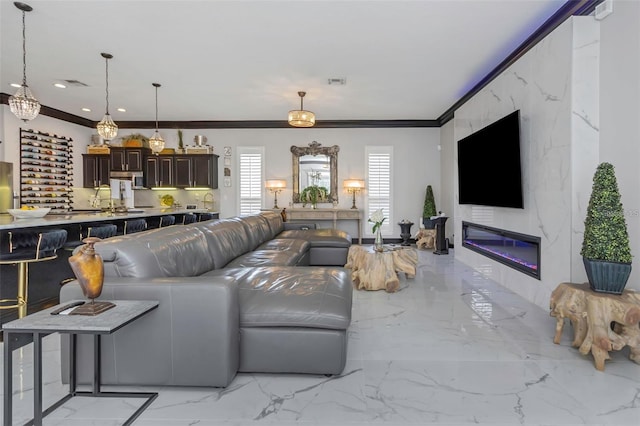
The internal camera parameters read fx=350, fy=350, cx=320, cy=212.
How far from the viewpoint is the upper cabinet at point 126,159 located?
8078mm

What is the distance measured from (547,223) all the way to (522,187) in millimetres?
593

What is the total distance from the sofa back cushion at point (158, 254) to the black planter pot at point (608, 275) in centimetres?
298

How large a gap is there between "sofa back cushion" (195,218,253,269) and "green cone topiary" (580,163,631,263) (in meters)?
3.08

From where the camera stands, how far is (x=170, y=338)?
77.6 inches

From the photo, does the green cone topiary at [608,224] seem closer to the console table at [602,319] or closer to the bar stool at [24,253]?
the console table at [602,319]

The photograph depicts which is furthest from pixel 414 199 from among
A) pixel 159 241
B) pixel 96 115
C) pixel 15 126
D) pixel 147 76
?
pixel 15 126

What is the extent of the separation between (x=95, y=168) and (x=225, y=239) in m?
6.25

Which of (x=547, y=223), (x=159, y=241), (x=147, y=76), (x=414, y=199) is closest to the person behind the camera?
(x=159, y=241)

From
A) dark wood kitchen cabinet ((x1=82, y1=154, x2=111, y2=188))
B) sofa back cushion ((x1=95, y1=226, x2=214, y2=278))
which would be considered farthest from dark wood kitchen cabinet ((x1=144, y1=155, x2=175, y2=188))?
sofa back cushion ((x1=95, y1=226, x2=214, y2=278))

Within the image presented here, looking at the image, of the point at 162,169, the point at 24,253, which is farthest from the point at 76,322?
the point at 162,169

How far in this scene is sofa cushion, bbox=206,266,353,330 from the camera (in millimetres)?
2131

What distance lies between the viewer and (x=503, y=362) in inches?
94.3

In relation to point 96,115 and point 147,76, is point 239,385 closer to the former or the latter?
point 147,76

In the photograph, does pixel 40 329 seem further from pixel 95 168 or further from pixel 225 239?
pixel 95 168
